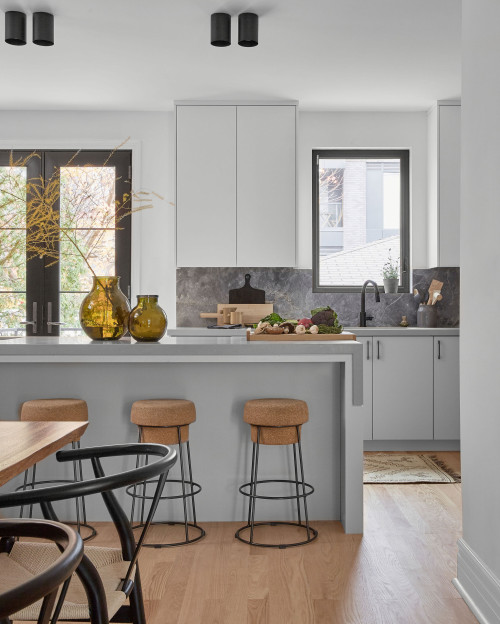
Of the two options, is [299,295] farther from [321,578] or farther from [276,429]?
[321,578]

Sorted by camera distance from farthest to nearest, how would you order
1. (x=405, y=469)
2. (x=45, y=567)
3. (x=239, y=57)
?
(x=405, y=469) → (x=239, y=57) → (x=45, y=567)

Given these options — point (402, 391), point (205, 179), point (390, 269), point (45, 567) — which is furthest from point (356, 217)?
point (45, 567)

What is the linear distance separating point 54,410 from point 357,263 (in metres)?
3.55

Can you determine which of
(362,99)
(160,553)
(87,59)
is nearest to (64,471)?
(160,553)

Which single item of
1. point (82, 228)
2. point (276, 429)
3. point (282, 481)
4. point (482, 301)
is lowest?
point (282, 481)

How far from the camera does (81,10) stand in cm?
415

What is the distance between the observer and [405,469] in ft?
16.8

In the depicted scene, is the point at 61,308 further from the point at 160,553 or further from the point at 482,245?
the point at 482,245

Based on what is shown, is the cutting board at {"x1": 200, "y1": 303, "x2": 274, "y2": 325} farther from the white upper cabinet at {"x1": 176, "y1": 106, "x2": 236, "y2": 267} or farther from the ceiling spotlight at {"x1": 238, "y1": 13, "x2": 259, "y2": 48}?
the ceiling spotlight at {"x1": 238, "y1": 13, "x2": 259, "y2": 48}

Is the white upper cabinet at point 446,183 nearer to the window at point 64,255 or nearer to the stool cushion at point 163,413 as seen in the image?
the window at point 64,255

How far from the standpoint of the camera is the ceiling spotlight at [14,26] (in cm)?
412

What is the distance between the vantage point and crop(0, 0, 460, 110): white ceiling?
4.16 metres

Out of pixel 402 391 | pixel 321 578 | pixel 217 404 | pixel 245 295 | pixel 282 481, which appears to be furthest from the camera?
pixel 245 295

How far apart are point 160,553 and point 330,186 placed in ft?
12.9
